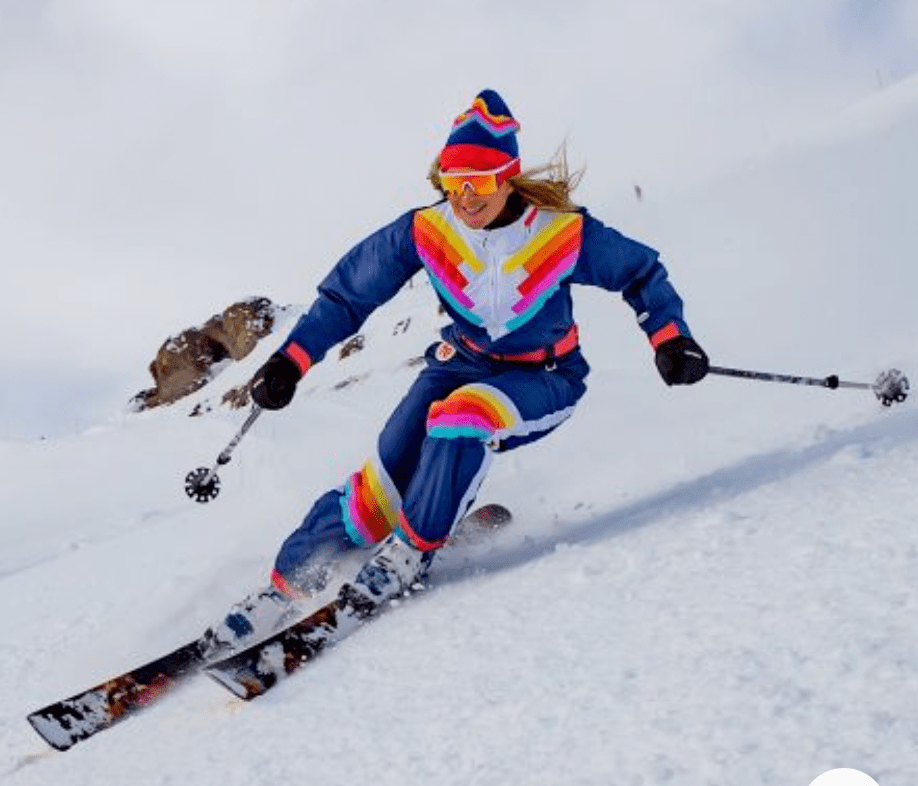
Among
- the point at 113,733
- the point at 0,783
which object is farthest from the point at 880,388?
the point at 0,783

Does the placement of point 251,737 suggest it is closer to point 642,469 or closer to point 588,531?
point 588,531

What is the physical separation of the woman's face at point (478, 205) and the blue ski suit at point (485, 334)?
0.15 feet

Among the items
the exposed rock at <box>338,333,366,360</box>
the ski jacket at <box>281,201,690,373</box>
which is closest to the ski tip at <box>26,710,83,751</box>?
the ski jacket at <box>281,201,690,373</box>

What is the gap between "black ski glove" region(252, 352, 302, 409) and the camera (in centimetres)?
414

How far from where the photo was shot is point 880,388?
445 centimetres

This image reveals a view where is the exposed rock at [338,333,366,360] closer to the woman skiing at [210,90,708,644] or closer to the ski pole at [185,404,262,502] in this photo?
the ski pole at [185,404,262,502]

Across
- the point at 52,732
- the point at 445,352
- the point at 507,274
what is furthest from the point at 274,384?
the point at 52,732

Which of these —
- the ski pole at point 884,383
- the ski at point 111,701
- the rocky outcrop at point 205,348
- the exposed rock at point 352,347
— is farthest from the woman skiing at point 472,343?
the rocky outcrop at point 205,348

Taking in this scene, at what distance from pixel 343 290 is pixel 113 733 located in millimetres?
1867

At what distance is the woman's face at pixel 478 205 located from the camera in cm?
391

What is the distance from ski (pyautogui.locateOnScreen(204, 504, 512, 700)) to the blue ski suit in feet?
1.36

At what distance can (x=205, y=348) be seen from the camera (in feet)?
125

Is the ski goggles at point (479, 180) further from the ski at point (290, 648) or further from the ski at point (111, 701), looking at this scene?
the ski at point (111, 701)

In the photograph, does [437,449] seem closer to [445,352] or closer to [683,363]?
[445,352]
